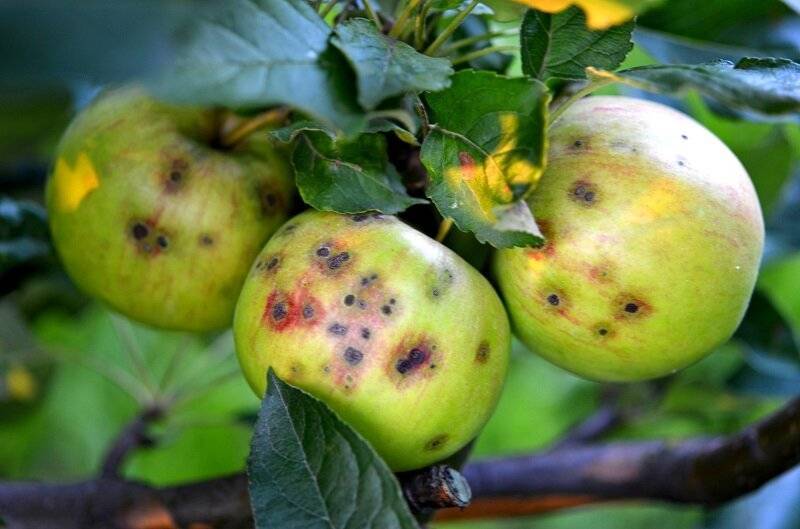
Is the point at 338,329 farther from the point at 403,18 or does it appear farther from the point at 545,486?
the point at 545,486

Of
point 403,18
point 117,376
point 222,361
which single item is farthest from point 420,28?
point 222,361

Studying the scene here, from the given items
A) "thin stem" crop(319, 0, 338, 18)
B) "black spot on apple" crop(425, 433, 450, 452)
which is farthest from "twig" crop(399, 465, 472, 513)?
"thin stem" crop(319, 0, 338, 18)

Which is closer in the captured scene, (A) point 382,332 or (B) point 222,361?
(A) point 382,332

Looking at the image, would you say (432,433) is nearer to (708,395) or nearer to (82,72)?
(82,72)

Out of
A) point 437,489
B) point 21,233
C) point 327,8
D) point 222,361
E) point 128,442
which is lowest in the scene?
point 222,361

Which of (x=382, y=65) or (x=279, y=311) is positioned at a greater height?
(x=382, y=65)
